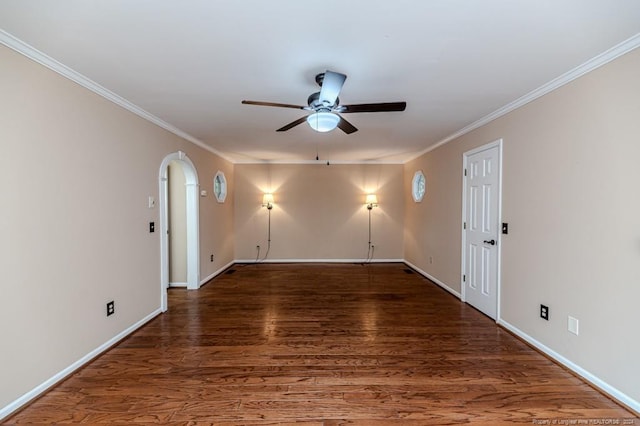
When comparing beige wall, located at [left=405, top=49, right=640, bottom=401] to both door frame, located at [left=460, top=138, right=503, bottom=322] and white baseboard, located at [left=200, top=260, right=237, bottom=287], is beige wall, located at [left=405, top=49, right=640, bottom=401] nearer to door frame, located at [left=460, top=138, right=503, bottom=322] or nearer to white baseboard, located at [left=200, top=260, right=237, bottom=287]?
Result: door frame, located at [left=460, top=138, right=503, bottom=322]

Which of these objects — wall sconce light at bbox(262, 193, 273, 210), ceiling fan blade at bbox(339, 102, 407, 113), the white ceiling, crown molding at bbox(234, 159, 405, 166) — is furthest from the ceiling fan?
wall sconce light at bbox(262, 193, 273, 210)

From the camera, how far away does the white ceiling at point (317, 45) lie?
152 centimetres

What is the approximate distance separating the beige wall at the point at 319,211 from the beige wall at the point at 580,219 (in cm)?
336

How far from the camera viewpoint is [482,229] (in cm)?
349

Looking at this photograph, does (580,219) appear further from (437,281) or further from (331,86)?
(437,281)

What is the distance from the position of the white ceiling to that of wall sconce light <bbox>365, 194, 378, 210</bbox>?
347cm

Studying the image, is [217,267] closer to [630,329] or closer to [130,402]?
[130,402]

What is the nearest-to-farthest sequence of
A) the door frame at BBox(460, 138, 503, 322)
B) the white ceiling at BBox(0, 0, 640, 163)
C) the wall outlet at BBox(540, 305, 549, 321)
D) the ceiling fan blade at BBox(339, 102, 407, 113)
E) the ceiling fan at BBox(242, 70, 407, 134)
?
the white ceiling at BBox(0, 0, 640, 163) → the ceiling fan at BBox(242, 70, 407, 134) → the ceiling fan blade at BBox(339, 102, 407, 113) → the wall outlet at BBox(540, 305, 549, 321) → the door frame at BBox(460, 138, 503, 322)

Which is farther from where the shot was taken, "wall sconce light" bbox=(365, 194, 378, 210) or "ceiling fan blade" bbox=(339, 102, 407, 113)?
"wall sconce light" bbox=(365, 194, 378, 210)

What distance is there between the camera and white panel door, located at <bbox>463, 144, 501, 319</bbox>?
10.6ft

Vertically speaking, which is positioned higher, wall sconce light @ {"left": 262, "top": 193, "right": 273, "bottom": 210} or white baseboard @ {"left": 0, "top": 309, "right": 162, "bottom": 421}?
wall sconce light @ {"left": 262, "top": 193, "right": 273, "bottom": 210}

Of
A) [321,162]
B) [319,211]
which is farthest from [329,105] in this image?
[319,211]

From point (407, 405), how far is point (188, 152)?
410 centimetres

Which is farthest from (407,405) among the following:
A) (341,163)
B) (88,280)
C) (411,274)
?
(341,163)
